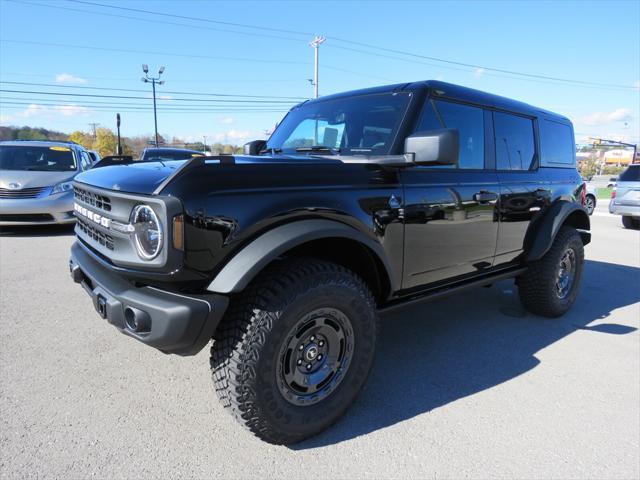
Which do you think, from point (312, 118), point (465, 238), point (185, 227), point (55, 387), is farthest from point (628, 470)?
point (55, 387)

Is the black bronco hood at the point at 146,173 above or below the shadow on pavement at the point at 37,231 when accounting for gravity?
above

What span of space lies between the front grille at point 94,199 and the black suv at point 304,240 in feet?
0.04

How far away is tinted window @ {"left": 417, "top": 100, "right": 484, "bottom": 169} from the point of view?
9.41 ft

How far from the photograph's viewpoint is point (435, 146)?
2.31 m

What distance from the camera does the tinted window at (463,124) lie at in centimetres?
287

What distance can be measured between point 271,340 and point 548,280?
3025 mm

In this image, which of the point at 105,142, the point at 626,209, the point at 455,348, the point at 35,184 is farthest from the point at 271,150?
the point at 105,142

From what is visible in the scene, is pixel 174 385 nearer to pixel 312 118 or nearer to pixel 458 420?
pixel 458 420

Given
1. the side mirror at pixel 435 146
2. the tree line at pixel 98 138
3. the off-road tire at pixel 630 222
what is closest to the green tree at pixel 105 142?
the tree line at pixel 98 138

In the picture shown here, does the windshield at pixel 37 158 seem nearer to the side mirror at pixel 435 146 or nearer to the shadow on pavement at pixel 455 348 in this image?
the shadow on pavement at pixel 455 348

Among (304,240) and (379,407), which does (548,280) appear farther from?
(304,240)

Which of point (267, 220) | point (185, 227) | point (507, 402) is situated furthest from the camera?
point (507, 402)

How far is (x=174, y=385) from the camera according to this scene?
2688 millimetres

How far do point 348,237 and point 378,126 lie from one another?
38.2 inches
